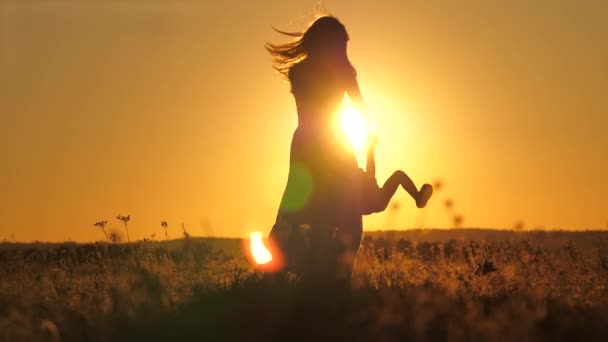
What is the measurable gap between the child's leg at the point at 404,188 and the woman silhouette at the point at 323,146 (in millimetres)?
333

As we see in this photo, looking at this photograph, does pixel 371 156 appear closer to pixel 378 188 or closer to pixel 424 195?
pixel 378 188

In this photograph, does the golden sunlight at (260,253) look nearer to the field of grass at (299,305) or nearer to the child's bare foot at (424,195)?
the field of grass at (299,305)

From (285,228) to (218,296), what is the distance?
3.99 feet

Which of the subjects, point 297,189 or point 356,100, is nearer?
point 356,100

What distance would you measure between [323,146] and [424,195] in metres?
1.12

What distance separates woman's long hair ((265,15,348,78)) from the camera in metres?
9.55

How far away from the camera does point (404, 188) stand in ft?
32.6

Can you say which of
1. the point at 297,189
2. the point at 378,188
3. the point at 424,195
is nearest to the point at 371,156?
the point at 378,188

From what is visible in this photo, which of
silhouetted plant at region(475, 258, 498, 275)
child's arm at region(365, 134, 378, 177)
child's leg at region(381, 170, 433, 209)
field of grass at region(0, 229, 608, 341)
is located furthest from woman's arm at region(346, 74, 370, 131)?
silhouetted plant at region(475, 258, 498, 275)

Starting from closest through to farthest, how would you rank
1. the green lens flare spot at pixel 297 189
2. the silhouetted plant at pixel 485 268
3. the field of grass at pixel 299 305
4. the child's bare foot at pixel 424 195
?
1. the field of grass at pixel 299 305
2. the green lens flare spot at pixel 297 189
3. the child's bare foot at pixel 424 195
4. the silhouetted plant at pixel 485 268

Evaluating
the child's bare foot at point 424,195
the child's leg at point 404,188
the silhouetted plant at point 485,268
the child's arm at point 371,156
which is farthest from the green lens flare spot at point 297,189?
the silhouetted plant at point 485,268

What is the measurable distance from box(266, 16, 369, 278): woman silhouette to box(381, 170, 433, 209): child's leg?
0.33 meters

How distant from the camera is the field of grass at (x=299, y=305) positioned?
7.26 metres

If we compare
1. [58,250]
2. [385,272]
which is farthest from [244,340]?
[58,250]
